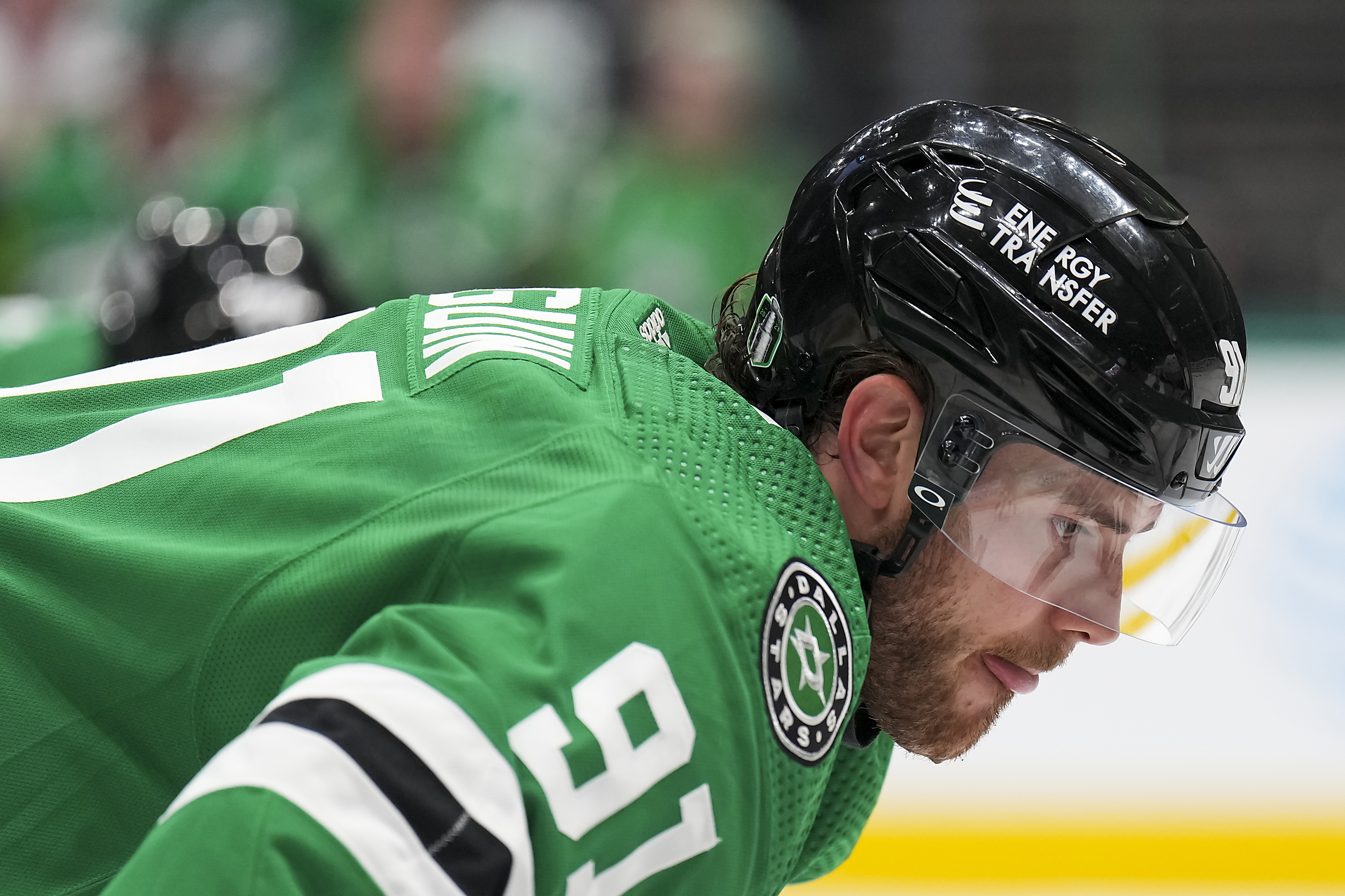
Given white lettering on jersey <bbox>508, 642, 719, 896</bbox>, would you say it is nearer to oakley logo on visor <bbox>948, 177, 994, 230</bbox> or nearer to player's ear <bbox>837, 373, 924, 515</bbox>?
player's ear <bbox>837, 373, 924, 515</bbox>

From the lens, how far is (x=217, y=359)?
1687mm

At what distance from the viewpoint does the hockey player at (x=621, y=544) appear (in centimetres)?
113

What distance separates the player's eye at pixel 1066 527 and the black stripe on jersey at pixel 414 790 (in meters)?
0.80

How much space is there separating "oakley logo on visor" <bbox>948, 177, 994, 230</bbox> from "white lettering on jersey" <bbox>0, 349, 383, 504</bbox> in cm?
65

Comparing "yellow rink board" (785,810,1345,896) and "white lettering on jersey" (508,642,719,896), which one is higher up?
"white lettering on jersey" (508,642,719,896)

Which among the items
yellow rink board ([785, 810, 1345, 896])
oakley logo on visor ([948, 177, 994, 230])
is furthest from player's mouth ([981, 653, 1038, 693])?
yellow rink board ([785, 810, 1345, 896])

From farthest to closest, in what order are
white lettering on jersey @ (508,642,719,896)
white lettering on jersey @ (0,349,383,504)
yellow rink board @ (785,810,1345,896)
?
yellow rink board @ (785,810,1345,896) < white lettering on jersey @ (0,349,383,504) < white lettering on jersey @ (508,642,719,896)

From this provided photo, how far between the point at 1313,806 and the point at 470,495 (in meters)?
2.48

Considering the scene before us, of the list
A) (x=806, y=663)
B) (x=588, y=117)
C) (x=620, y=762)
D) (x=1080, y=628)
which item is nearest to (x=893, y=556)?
(x=1080, y=628)

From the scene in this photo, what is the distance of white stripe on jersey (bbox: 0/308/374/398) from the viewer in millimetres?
1666

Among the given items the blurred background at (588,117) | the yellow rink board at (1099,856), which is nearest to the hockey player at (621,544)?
the yellow rink board at (1099,856)

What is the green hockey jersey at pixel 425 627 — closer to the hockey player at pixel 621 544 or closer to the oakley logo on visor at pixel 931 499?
the hockey player at pixel 621 544

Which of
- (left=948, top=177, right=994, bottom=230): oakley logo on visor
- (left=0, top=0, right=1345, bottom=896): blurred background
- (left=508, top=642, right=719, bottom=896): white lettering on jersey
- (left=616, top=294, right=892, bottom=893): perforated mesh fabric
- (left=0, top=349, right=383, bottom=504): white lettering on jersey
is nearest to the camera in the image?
(left=508, top=642, right=719, bottom=896): white lettering on jersey

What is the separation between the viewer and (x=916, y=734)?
1.79 metres
